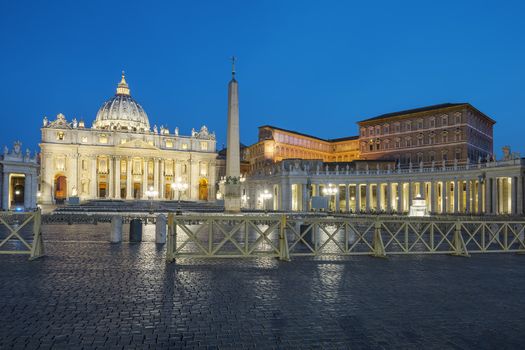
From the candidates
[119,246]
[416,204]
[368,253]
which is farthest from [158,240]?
[416,204]

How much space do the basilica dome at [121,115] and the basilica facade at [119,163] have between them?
2.73 m

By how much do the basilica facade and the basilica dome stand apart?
2.73 meters

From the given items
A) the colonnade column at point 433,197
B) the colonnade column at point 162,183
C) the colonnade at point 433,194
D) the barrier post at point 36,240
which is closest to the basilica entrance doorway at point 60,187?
the colonnade column at point 162,183

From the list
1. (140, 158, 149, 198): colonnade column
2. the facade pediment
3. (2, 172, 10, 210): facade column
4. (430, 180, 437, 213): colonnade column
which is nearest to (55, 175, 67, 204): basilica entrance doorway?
the facade pediment

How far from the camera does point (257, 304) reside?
852 cm

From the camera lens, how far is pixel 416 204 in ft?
120

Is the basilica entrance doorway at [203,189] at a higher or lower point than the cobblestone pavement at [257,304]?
higher

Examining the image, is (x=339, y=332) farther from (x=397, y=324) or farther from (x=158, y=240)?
(x=158, y=240)

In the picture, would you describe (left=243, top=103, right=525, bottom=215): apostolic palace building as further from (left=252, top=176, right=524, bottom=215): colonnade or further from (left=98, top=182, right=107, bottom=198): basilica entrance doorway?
(left=98, top=182, right=107, bottom=198): basilica entrance doorway

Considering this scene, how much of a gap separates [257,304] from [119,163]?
106308mm

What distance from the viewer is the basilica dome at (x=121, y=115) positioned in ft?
416

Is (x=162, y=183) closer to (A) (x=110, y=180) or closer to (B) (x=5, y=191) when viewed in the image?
(A) (x=110, y=180)

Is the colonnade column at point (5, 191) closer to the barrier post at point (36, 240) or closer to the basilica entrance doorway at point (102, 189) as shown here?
the barrier post at point (36, 240)

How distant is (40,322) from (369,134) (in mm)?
83505
